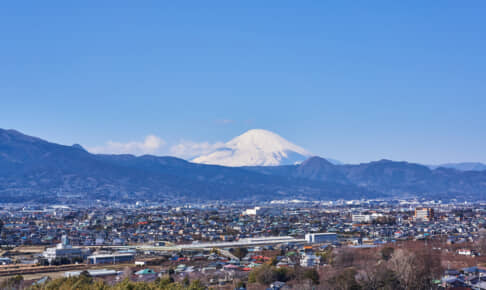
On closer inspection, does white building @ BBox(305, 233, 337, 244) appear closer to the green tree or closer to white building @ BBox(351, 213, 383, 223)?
the green tree

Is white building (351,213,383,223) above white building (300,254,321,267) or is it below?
Result: above

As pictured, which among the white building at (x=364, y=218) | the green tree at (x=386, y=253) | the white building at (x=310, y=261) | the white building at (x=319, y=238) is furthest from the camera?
the white building at (x=364, y=218)

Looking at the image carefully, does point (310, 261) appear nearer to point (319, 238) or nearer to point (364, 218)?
point (319, 238)

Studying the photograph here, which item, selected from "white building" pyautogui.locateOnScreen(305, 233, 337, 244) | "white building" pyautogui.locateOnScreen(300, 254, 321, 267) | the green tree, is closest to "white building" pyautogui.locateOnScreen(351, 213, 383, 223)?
"white building" pyautogui.locateOnScreen(305, 233, 337, 244)

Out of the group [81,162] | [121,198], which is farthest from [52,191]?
[81,162]

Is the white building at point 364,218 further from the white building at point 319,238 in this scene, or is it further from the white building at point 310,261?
the white building at point 310,261

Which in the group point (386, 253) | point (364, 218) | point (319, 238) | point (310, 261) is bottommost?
point (310, 261)

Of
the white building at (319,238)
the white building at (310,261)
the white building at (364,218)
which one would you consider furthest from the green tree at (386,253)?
the white building at (364,218)

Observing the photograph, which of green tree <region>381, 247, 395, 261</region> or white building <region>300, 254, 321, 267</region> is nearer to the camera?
green tree <region>381, 247, 395, 261</region>

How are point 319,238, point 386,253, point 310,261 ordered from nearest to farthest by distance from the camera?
point 386,253 → point 310,261 → point 319,238

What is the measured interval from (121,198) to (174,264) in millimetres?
115025

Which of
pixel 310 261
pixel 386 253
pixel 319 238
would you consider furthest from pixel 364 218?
pixel 310 261

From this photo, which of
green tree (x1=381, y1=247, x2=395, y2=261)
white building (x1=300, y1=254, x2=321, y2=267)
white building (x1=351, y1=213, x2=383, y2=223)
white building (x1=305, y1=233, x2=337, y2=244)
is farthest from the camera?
white building (x1=351, y1=213, x2=383, y2=223)

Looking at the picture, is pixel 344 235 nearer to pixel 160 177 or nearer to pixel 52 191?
pixel 52 191
